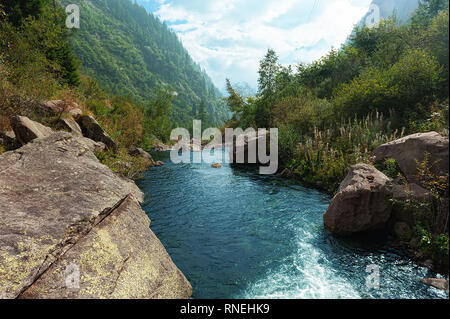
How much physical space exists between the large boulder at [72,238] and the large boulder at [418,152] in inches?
239

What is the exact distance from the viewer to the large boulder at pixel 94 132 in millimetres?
13867

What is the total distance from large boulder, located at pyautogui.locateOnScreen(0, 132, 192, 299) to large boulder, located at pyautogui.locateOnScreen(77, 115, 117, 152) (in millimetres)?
8117

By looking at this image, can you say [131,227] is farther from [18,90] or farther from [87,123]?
[87,123]

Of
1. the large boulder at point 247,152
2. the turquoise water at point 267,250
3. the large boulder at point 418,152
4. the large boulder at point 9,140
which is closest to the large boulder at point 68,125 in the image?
the large boulder at point 9,140

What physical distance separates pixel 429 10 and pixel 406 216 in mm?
34487

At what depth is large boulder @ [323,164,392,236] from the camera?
6.61 meters

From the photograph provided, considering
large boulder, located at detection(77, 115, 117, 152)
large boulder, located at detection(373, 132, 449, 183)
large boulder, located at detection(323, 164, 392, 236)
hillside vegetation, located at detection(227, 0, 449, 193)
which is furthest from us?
large boulder, located at detection(77, 115, 117, 152)

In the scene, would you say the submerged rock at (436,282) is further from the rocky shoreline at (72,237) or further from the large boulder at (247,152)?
the large boulder at (247,152)

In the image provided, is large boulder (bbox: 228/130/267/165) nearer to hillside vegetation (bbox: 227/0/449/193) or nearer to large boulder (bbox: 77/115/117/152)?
hillside vegetation (bbox: 227/0/449/193)

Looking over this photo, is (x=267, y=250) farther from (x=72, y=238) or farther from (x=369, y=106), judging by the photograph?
(x=369, y=106)

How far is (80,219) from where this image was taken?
439 cm

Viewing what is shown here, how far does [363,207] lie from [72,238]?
23.0 feet

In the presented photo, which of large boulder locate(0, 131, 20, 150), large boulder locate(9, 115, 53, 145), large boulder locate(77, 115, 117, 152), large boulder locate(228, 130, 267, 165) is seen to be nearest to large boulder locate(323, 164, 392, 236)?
large boulder locate(9, 115, 53, 145)
